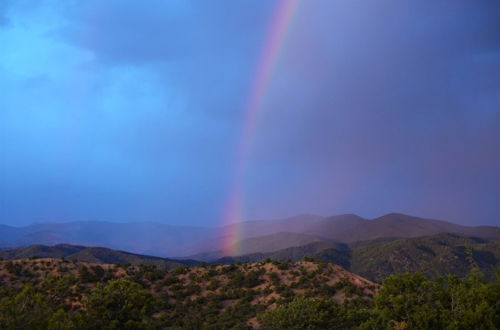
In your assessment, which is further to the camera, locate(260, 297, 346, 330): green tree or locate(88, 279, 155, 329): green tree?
locate(260, 297, 346, 330): green tree

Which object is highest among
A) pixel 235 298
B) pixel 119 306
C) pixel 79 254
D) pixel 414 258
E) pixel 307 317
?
pixel 119 306

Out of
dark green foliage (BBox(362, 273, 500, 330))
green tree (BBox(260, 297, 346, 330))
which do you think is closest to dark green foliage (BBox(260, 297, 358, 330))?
green tree (BBox(260, 297, 346, 330))

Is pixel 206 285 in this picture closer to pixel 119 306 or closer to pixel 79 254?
pixel 119 306

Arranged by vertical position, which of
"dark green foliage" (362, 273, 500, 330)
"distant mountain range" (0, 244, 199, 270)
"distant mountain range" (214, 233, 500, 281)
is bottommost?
"distant mountain range" (214, 233, 500, 281)

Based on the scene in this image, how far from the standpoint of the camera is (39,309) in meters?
16.8

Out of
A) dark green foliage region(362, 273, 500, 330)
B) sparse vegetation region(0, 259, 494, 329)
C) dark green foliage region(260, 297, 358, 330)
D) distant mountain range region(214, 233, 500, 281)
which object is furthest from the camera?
distant mountain range region(214, 233, 500, 281)

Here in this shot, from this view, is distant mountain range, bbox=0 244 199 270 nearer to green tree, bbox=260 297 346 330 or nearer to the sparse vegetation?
A: the sparse vegetation

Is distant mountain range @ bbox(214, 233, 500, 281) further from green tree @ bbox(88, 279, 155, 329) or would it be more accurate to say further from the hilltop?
green tree @ bbox(88, 279, 155, 329)

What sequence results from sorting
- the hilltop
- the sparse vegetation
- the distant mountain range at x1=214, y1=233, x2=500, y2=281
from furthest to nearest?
1. the distant mountain range at x1=214, y1=233, x2=500, y2=281
2. the hilltop
3. the sparse vegetation

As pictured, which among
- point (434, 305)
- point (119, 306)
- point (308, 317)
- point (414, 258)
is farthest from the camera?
point (414, 258)

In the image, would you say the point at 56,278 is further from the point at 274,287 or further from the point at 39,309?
the point at 39,309

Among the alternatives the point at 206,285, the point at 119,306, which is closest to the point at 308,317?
the point at 119,306

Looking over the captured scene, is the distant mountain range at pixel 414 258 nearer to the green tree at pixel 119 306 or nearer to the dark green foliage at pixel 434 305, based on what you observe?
the dark green foliage at pixel 434 305

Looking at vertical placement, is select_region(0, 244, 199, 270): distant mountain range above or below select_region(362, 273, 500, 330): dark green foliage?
below
